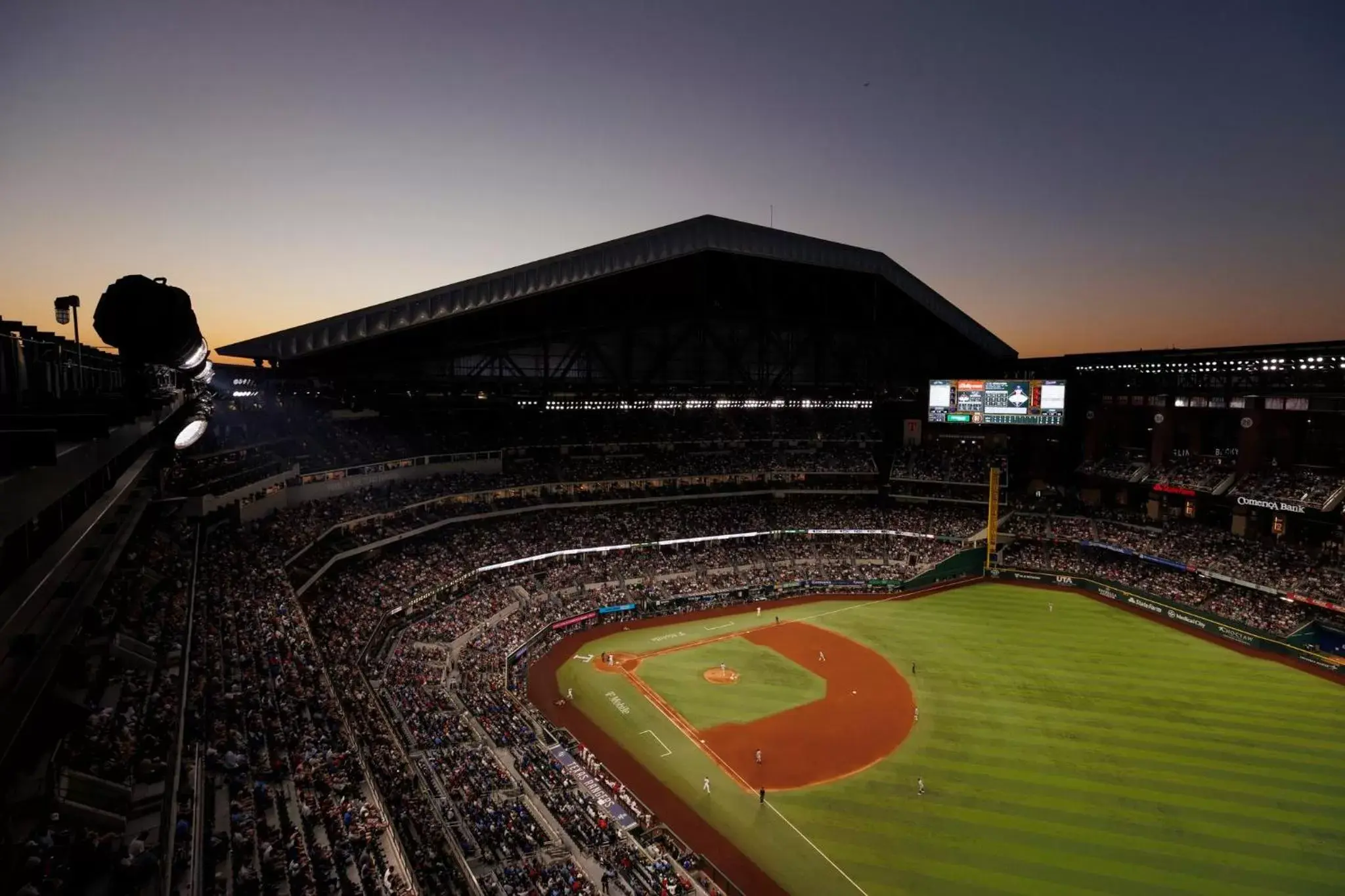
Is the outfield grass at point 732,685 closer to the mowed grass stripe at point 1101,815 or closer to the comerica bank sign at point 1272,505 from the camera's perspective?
the mowed grass stripe at point 1101,815

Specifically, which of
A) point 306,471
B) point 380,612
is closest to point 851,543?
point 380,612

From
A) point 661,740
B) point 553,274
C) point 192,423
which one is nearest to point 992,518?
point 661,740

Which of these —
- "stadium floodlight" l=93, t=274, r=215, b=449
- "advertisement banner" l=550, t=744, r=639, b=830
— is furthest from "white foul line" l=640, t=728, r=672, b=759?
"stadium floodlight" l=93, t=274, r=215, b=449

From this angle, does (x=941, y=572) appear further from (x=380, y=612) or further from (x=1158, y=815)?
(x=380, y=612)

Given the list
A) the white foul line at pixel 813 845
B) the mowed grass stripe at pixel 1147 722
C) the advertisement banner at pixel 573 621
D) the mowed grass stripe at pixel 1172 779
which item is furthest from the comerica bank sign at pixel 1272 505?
the advertisement banner at pixel 573 621

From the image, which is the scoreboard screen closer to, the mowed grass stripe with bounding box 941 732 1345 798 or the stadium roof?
the stadium roof

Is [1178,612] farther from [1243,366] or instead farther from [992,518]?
[1243,366]
